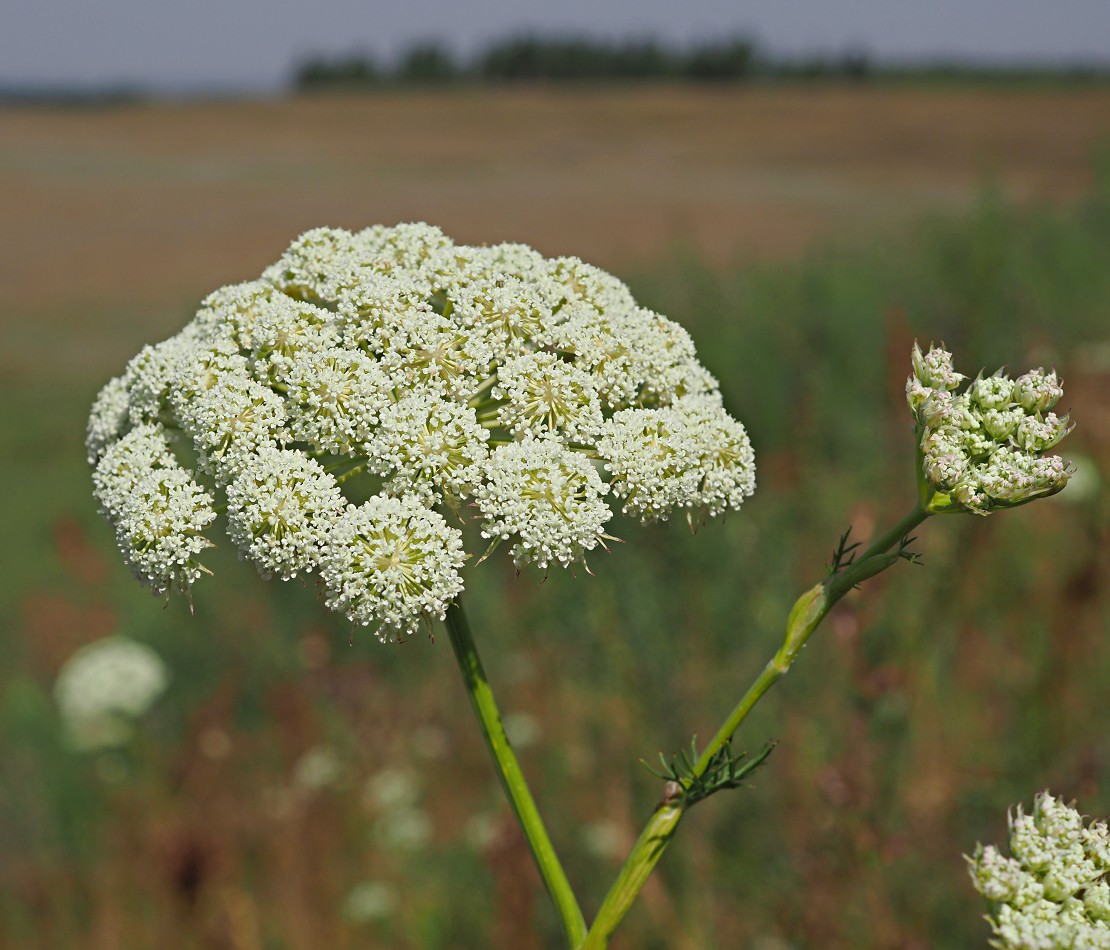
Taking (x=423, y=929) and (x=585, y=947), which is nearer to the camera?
(x=585, y=947)

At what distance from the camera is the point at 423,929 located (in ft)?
19.0

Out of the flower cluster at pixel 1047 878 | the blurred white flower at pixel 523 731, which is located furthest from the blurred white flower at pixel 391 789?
the flower cluster at pixel 1047 878

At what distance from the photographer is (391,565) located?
2.23 meters

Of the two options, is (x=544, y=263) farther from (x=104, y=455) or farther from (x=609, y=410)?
(x=104, y=455)

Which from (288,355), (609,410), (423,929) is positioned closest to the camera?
(288,355)

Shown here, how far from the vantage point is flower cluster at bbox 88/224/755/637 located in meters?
2.32

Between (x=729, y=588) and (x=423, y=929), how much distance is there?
11.6 feet

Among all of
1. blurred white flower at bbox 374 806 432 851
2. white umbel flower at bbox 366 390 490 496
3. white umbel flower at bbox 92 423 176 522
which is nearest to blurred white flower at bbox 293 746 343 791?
blurred white flower at bbox 374 806 432 851

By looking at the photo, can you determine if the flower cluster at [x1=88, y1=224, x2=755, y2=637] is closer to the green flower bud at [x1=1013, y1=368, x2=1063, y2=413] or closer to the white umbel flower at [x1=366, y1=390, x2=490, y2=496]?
the white umbel flower at [x1=366, y1=390, x2=490, y2=496]

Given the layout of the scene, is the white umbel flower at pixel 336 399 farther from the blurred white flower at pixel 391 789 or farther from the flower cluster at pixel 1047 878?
the blurred white flower at pixel 391 789

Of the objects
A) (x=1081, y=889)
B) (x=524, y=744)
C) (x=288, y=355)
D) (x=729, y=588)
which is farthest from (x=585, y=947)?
(x=729, y=588)

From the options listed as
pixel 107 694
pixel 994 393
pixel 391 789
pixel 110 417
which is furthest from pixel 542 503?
pixel 107 694

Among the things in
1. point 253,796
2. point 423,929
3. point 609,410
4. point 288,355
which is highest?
point 288,355

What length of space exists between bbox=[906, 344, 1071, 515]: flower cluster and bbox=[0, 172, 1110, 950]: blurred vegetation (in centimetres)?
165
